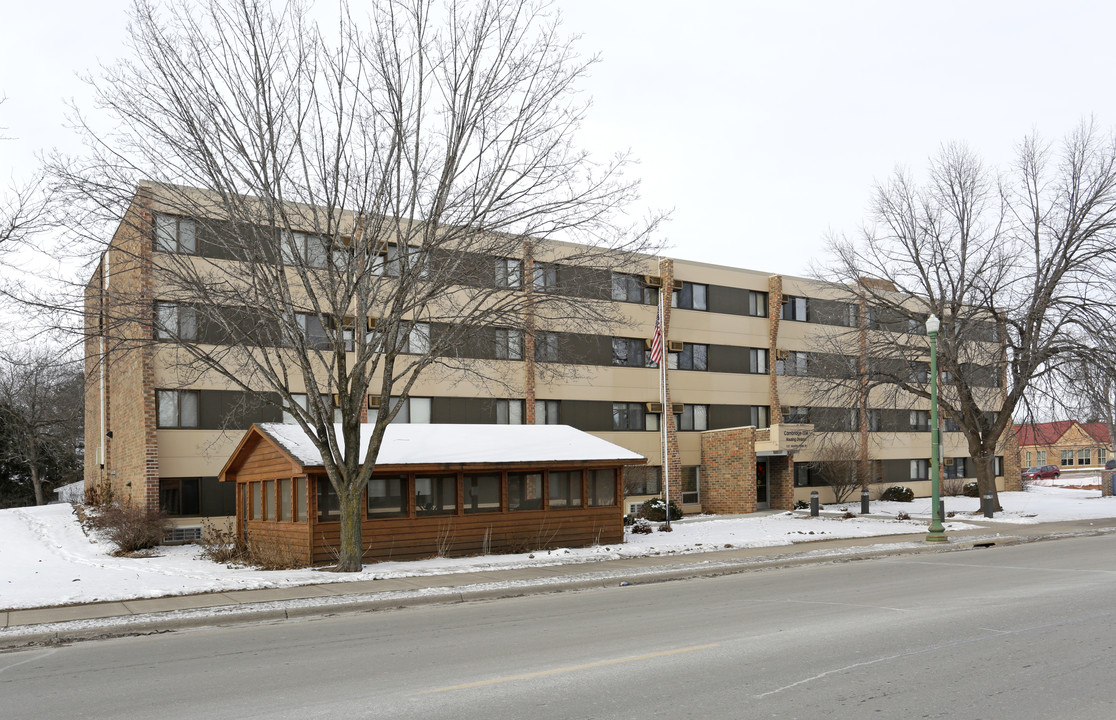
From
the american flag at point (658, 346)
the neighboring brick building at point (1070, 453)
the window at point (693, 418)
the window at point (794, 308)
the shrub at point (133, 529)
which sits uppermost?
the window at point (794, 308)

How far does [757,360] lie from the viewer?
41656 mm

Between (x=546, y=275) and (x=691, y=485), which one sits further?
(x=691, y=485)

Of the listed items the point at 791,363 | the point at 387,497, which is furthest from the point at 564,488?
the point at 791,363

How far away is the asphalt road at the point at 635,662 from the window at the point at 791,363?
28748mm

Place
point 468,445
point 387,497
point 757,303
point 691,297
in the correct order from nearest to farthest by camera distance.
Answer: point 387,497, point 468,445, point 691,297, point 757,303

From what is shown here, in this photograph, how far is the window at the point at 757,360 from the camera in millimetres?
41281

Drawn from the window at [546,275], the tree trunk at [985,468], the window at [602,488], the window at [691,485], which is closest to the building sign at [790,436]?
the window at [691,485]

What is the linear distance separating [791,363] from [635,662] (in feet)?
Result: 118

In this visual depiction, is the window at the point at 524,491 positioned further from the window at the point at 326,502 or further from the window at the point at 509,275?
the window at the point at 509,275

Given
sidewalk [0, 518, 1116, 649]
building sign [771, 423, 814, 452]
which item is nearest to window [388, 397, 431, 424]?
sidewalk [0, 518, 1116, 649]

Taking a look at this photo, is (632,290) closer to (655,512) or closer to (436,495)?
(655,512)

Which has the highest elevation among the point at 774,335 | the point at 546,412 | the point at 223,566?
the point at 774,335

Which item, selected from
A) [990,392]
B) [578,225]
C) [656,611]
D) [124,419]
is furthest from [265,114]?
[990,392]

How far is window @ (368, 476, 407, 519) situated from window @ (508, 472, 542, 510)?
8.92ft
